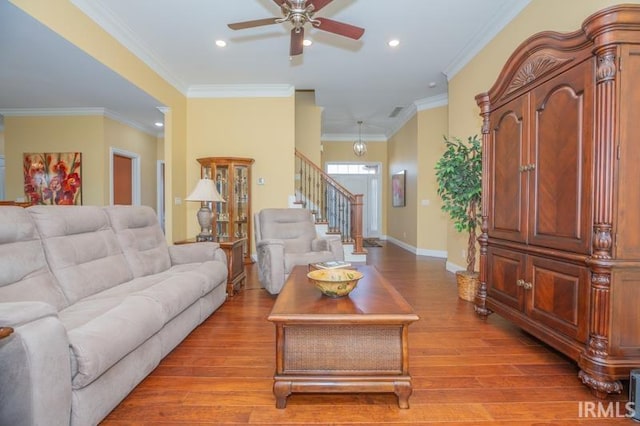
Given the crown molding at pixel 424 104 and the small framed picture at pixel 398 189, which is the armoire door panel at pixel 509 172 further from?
the small framed picture at pixel 398 189

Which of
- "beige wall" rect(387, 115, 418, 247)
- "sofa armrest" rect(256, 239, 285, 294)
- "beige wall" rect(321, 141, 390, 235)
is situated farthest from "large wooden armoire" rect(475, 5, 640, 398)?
"beige wall" rect(321, 141, 390, 235)

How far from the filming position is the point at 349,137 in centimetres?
977

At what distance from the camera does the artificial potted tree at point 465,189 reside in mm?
3434

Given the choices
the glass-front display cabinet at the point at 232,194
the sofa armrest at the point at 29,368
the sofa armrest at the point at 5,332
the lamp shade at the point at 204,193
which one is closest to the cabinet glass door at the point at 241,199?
the glass-front display cabinet at the point at 232,194

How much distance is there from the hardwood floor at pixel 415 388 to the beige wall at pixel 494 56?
8.10 ft

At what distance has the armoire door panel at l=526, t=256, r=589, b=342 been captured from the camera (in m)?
1.83

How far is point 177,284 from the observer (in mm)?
2328

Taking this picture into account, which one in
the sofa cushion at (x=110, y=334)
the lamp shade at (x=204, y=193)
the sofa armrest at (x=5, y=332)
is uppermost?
the lamp shade at (x=204, y=193)

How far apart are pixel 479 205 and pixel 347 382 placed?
2.65 meters

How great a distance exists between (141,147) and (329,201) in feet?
14.4

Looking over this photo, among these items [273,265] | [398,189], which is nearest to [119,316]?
[273,265]

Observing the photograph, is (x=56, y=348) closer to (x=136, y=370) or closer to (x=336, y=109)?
(x=136, y=370)

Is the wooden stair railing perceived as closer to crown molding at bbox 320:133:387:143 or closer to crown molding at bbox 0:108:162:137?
crown molding at bbox 320:133:387:143

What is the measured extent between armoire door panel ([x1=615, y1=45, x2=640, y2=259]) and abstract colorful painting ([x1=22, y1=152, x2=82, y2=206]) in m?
7.20
